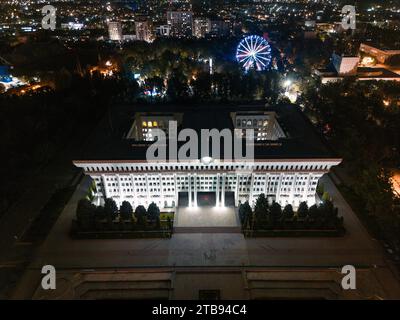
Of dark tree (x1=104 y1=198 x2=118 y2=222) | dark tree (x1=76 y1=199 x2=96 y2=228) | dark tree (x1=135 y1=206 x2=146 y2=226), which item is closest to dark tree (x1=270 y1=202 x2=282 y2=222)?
dark tree (x1=135 y1=206 x2=146 y2=226)

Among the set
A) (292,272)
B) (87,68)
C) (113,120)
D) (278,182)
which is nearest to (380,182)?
(278,182)

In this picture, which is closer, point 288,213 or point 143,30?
point 288,213

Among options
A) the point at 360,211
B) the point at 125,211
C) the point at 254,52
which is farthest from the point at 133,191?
the point at 254,52

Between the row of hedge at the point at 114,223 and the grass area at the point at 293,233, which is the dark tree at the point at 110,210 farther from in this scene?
the grass area at the point at 293,233

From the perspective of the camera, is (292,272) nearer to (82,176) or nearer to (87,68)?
(82,176)

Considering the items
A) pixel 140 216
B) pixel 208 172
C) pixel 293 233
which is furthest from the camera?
pixel 208 172

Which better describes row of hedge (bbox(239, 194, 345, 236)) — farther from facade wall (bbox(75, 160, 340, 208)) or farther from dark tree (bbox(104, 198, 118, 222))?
dark tree (bbox(104, 198, 118, 222))

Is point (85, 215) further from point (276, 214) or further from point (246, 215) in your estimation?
point (276, 214)
